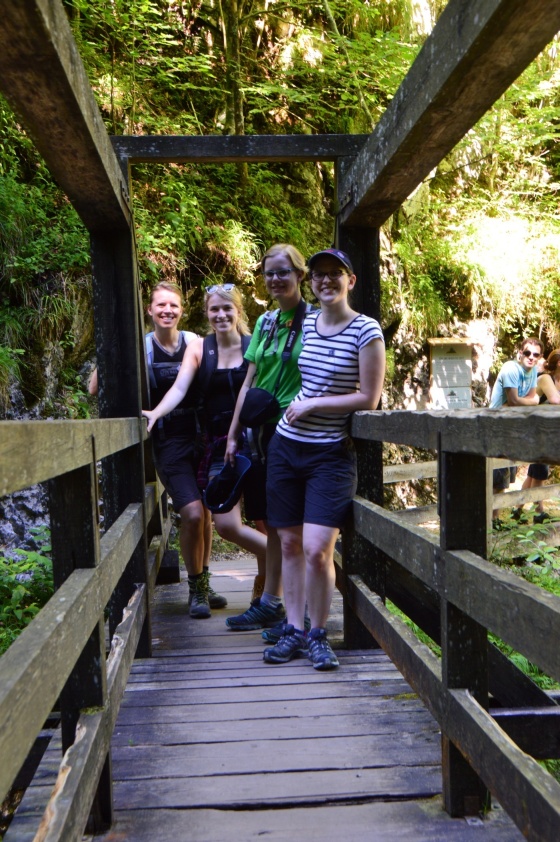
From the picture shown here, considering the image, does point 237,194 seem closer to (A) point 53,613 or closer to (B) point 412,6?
(B) point 412,6

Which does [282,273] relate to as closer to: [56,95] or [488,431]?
[56,95]

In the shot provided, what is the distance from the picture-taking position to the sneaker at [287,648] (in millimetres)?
3600

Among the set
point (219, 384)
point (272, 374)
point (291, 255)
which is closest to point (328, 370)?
point (272, 374)

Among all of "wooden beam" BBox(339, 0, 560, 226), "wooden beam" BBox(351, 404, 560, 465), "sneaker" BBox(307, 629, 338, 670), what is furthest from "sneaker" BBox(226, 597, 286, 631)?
"wooden beam" BBox(339, 0, 560, 226)

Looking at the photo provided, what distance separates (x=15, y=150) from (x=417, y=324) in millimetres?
5996

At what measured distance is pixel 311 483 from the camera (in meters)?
3.59

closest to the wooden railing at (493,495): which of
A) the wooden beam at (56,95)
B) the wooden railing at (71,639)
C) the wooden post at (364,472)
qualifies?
the wooden post at (364,472)

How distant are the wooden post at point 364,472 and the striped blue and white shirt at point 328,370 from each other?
0.40 metres

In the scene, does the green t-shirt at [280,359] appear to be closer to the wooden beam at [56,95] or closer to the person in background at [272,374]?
the person in background at [272,374]

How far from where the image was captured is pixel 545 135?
11844 mm

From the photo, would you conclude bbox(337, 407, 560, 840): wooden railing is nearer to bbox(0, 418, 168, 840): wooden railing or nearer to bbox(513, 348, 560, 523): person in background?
bbox(0, 418, 168, 840): wooden railing

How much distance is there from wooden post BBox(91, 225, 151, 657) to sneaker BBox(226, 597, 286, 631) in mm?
567

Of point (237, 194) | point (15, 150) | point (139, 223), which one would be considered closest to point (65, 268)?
point (139, 223)

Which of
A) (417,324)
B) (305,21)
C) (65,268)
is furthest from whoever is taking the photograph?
(417,324)
